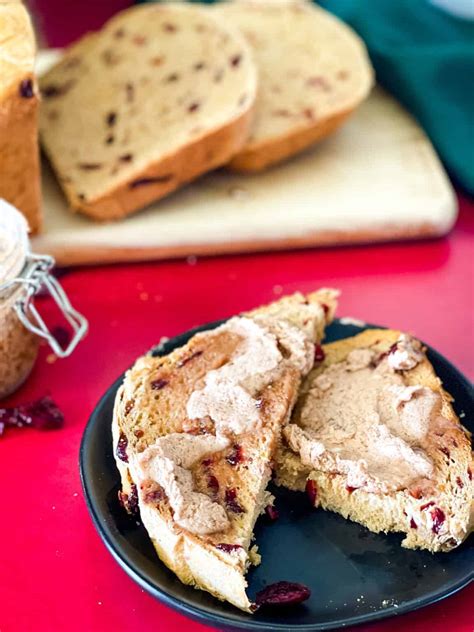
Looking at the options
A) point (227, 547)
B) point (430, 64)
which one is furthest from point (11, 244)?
point (430, 64)

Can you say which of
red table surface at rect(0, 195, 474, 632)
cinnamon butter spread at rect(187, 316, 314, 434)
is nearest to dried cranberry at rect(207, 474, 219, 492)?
cinnamon butter spread at rect(187, 316, 314, 434)

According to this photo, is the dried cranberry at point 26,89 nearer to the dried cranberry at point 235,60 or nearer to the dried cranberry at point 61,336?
the dried cranberry at point 61,336

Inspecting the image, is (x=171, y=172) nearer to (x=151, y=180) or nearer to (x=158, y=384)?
(x=151, y=180)

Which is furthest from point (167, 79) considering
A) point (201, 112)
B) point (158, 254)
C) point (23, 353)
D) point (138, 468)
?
point (138, 468)

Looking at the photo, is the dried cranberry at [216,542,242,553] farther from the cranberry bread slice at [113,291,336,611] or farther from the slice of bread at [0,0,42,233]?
the slice of bread at [0,0,42,233]

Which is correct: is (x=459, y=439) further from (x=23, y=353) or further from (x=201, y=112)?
(x=201, y=112)

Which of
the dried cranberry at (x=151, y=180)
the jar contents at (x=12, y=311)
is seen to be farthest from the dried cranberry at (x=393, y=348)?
the dried cranberry at (x=151, y=180)
